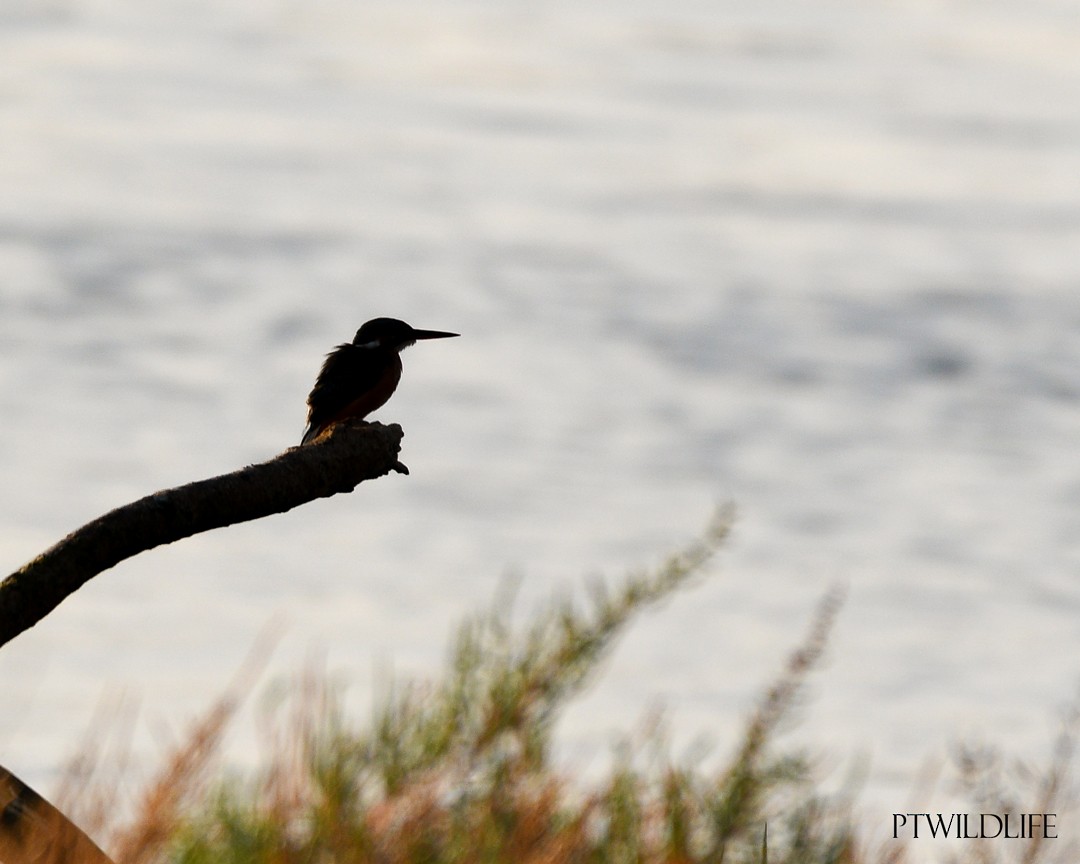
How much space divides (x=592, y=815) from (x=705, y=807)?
31.2 inches

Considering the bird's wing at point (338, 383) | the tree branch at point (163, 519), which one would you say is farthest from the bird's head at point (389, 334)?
the tree branch at point (163, 519)

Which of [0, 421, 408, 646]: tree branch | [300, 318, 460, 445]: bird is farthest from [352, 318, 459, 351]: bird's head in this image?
[0, 421, 408, 646]: tree branch

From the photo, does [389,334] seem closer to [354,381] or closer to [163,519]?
[354,381]

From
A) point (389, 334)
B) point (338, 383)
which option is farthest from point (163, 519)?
point (389, 334)

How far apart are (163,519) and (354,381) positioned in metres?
3.37

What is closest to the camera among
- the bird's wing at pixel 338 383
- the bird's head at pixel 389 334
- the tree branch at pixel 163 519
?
the tree branch at pixel 163 519

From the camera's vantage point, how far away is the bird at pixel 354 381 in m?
8.20

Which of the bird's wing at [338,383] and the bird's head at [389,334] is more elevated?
the bird's head at [389,334]

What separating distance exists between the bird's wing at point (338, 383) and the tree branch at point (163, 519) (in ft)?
8.85

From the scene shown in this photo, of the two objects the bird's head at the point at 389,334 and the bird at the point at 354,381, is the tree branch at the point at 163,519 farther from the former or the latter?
the bird's head at the point at 389,334

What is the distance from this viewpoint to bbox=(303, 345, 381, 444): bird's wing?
816 cm

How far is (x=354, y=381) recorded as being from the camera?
8.36 metres

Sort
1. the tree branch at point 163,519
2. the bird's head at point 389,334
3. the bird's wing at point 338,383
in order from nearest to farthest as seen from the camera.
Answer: the tree branch at point 163,519 → the bird's wing at point 338,383 → the bird's head at point 389,334

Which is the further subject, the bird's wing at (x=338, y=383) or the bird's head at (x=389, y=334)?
the bird's head at (x=389, y=334)
